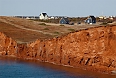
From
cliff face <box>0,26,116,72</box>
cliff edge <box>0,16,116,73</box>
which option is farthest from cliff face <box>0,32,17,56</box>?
cliff face <box>0,26,116,72</box>

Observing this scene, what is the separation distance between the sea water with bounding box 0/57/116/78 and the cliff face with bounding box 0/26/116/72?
2613mm

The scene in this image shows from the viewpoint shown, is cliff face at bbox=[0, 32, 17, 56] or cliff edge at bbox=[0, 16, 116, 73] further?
cliff face at bbox=[0, 32, 17, 56]

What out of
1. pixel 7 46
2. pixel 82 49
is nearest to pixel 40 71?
pixel 82 49

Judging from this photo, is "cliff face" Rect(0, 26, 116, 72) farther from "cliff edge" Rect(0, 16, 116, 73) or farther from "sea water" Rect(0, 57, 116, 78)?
"sea water" Rect(0, 57, 116, 78)

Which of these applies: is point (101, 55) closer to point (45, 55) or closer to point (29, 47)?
point (45, 55)

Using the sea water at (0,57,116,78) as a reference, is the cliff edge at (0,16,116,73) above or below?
above

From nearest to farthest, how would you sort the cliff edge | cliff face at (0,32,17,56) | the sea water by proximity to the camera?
the sea water → the cliff edge → cliff face at (0,32,17,56)

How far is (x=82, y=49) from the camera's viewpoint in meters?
60.9

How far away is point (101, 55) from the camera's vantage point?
56938 millimetres

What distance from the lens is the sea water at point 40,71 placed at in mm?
51000

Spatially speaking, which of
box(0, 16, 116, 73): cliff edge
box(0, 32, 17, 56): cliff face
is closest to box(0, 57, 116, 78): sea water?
box(0, 16, 116, 73): cliff edge

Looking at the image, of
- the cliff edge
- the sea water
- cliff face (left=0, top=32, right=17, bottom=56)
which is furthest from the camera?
Result: cliff face (left=0, top=32, right=17, bottom=56)

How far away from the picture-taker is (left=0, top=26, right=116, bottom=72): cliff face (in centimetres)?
5631

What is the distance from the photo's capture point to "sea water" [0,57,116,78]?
2008 inches
